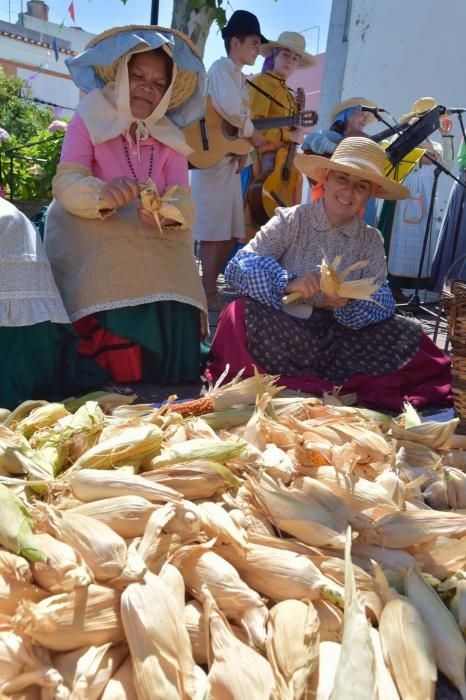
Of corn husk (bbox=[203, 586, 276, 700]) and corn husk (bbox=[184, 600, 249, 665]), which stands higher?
corn husk (bbox=[203, 586, 276, 700])

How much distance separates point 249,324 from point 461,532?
175 cm

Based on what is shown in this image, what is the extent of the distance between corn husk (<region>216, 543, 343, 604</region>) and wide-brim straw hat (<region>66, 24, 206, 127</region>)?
2.51m

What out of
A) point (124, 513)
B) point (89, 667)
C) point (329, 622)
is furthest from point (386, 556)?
point (89, 667)

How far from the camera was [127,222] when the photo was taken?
312 cm

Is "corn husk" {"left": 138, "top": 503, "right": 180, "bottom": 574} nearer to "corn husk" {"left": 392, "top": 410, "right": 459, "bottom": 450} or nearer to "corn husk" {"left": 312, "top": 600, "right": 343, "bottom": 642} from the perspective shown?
"corn husk" {"left": 312, "top": 600, "right": 343, "bottom": 642}

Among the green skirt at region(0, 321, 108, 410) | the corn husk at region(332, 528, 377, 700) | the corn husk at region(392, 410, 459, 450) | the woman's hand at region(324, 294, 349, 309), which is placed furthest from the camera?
the woman's hand at region(324, 294, 349, 309)

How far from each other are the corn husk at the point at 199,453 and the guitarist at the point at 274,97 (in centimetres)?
409

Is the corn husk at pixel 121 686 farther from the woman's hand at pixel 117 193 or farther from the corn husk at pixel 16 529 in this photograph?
the woman's hand at pixel 117 193

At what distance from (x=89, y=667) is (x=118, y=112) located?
271cm

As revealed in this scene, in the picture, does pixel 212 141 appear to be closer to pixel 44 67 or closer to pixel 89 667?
pixel 89 667

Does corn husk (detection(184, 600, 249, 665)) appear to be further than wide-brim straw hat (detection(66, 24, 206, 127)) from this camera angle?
No

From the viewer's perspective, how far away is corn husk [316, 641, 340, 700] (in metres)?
1.15

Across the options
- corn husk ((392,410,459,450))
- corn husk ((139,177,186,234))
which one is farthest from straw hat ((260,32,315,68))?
corn husk ((392,410,459,450))

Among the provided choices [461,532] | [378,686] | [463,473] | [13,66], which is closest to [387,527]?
[461,532]
